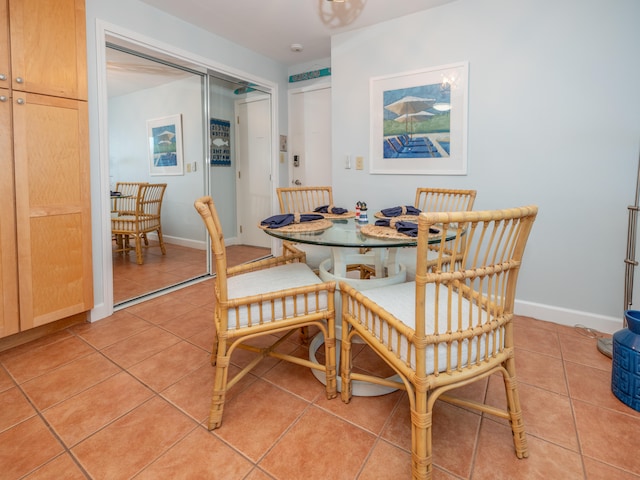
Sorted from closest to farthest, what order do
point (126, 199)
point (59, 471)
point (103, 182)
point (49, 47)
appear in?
point (59, 471) < point (49, 47) < point (103, 182) < point (126, 199)

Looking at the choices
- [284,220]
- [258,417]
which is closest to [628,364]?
[258,417]

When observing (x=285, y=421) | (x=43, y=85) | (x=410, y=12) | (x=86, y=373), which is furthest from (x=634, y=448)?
(x=43, y=85)

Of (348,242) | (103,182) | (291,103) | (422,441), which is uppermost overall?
(291,103)

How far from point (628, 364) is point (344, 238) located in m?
1.41

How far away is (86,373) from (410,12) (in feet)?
11.1

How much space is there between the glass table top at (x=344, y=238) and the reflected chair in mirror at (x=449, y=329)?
0.25 meters

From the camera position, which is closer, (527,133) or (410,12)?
(527,133)

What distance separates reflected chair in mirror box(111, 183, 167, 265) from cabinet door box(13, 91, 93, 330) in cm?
149

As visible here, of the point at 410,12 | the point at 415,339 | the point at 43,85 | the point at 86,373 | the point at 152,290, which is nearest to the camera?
the point at 415,339

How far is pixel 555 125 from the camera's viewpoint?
2.34 meters

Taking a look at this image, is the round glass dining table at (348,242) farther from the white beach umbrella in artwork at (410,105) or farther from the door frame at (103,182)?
the door frame at (103,182)

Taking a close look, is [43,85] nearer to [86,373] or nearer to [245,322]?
[86,373]

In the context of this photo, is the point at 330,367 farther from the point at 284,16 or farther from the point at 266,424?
the point at 284,16

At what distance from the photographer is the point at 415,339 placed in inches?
40.9
